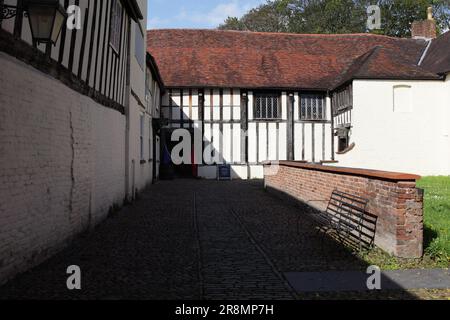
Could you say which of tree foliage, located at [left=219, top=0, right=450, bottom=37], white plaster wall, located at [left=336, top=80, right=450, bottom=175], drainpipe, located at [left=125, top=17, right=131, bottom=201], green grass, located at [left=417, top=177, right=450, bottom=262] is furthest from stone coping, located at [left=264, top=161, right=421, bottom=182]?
tree foliage, located at [left=219, top=0, right=450, bottom=37]

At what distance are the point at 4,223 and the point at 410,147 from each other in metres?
20.2

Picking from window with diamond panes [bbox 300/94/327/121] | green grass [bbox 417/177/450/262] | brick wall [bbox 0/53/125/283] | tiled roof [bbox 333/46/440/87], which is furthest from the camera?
window with diamond panes [bbox 300/94/327/121]

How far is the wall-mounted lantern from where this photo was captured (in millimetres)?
5031

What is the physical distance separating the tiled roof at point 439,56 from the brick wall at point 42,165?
705 inches

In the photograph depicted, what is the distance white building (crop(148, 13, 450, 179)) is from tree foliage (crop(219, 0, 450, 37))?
12615 millimetres

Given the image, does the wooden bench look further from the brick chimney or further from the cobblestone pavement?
the brick chimney

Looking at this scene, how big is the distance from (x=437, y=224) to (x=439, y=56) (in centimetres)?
1714

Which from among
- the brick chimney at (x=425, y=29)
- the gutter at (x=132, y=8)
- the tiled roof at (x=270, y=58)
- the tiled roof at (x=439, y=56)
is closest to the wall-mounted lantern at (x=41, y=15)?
the gutter at (x=132, y=8)

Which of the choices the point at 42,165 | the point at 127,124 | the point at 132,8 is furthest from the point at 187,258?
the point at 132,8

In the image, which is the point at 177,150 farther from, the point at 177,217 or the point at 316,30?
the point at 316,30

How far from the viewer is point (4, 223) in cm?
516

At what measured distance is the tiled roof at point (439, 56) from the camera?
21891 mm

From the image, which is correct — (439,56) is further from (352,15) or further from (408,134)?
(352,15)
